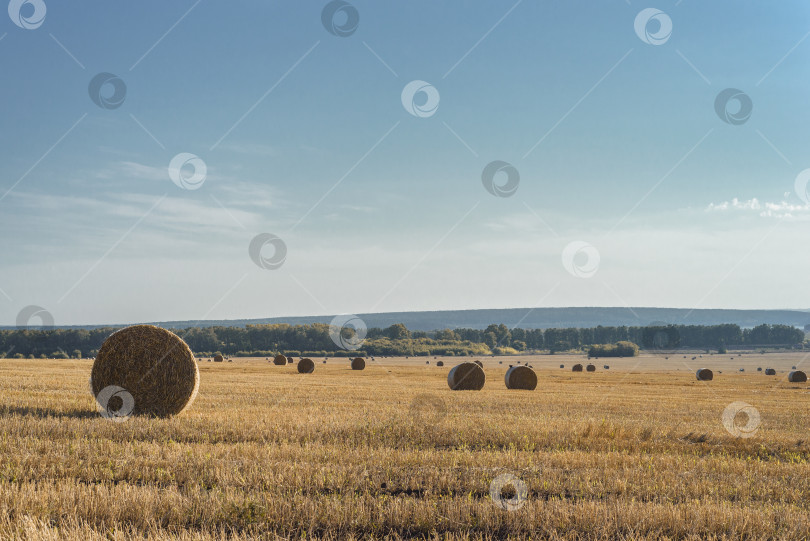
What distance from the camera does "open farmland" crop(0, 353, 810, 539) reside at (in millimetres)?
6461

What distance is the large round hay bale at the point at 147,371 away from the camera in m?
15.4

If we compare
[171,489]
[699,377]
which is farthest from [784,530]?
[699,377]

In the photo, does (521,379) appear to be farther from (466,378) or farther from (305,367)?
(305,367)

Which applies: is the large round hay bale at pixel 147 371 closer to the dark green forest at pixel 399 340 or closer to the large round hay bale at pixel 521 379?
the large round hay bale at pixel 521 379

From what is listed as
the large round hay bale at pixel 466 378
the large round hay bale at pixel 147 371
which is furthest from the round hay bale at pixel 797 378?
the large round hay bale at pixel 147 371

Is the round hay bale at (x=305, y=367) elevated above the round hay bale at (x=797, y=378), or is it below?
above

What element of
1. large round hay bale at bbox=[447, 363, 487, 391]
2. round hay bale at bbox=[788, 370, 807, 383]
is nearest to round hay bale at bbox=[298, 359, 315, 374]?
large round hay bale at bbox=[447, 363, 487, 391]

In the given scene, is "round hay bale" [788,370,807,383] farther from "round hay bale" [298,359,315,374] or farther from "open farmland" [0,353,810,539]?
"open farmland" [0,353,810,539]

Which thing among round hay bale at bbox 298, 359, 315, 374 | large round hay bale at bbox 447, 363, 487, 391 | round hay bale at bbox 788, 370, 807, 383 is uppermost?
large round hay bale at bbox 447, 363, 487, 391

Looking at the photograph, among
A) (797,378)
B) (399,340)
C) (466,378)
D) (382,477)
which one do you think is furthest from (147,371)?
(399,340)

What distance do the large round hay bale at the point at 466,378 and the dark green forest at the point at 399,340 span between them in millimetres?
71446

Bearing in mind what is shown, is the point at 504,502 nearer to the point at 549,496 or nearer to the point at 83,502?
the point at 549,496

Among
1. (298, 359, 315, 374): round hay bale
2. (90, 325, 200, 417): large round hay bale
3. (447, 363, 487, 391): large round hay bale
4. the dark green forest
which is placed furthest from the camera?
the dark green forest

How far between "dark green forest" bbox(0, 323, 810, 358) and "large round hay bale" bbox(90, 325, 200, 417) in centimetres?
8699
